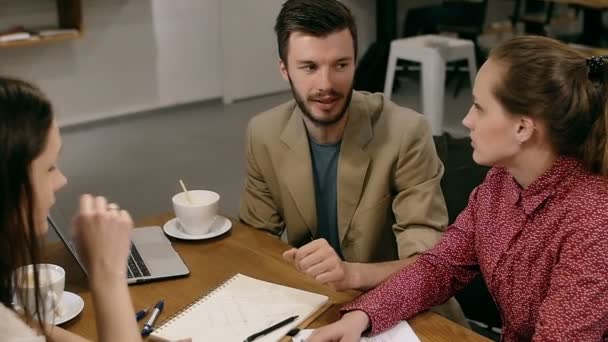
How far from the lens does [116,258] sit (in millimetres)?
1167

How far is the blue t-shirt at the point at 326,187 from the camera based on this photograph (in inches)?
73.1

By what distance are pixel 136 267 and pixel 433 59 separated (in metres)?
3.22

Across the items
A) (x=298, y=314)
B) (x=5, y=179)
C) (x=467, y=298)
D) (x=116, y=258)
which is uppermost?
(x=5, y=179)

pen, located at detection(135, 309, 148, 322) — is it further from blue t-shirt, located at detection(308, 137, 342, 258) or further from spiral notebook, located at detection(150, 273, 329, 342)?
blue t-shirt, located at detection(308, 137, 342, 258)

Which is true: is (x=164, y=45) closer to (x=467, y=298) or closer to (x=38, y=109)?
(x=467, y=298)

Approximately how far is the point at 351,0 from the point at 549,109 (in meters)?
4.77

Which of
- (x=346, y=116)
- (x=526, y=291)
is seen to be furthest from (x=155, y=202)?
(x=526, y=291)

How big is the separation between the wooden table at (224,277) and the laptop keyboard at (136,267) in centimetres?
3

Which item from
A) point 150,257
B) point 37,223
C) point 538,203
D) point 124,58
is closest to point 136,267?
point 150,257

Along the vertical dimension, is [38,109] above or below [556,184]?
above

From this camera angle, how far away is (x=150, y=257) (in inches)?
64.2

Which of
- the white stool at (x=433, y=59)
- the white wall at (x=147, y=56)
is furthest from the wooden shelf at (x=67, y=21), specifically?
the white stool at (x=433, y=59)

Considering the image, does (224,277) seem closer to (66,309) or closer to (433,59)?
(66,309)

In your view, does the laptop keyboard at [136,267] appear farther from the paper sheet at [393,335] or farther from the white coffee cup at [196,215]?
the paper sheet at [393,335]
